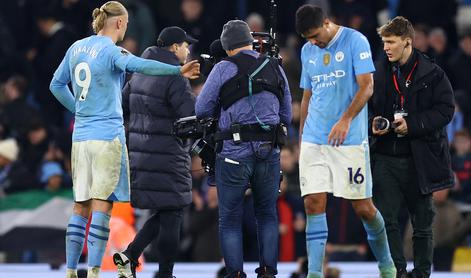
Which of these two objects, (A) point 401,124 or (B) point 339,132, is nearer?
(B) point 339,132

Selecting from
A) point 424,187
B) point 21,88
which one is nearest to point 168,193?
point 424,187

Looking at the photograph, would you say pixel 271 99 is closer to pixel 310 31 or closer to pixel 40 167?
pixel 310 31

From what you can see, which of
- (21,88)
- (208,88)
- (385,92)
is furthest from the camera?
(21,88)

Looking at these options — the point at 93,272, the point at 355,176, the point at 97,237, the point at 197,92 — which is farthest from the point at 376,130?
the point at 197,92

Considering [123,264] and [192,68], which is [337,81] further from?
[123,264]

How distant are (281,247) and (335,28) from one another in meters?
5.02

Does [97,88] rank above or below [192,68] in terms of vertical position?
below

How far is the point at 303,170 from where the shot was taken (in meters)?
11.7

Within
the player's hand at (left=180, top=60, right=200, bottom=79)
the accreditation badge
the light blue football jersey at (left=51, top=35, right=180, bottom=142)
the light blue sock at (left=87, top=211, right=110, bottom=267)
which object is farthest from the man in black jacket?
the accreditation badge

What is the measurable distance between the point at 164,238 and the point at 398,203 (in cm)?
188

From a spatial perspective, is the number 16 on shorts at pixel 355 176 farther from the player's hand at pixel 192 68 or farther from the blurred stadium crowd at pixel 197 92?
the blurred stadium crowd at pixel 197 92

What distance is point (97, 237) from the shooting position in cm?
1170

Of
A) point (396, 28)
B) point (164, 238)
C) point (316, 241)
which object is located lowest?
point (164, 238)

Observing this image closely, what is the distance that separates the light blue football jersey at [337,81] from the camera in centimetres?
1155
